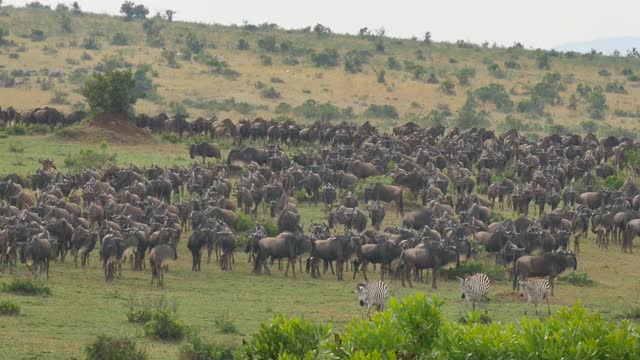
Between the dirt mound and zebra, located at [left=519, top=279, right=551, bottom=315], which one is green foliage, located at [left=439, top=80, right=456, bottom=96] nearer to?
the dirt mound

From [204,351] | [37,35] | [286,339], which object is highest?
[37,35]

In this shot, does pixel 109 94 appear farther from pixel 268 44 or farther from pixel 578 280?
pixel 268 44

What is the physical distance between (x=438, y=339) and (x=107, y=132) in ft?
153

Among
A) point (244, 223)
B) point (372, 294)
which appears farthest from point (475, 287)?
point (244, 223)

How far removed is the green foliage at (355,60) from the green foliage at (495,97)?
12.5m

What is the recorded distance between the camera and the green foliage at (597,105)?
9473 cm

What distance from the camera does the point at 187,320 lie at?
84.3 feet

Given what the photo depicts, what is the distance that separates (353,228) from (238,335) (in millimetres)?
14436

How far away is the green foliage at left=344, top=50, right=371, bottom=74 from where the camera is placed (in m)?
105

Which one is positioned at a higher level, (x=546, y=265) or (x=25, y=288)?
(x=546, y=265)

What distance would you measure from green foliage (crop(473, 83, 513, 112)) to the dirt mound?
1715 inches

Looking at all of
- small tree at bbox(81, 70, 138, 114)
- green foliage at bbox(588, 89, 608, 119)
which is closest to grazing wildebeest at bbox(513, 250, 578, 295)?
small tree at bbox(81, 70, 138, 114)

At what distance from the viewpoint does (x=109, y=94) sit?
60.0 meters

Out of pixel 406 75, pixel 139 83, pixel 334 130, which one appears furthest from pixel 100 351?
pixel 406 75
